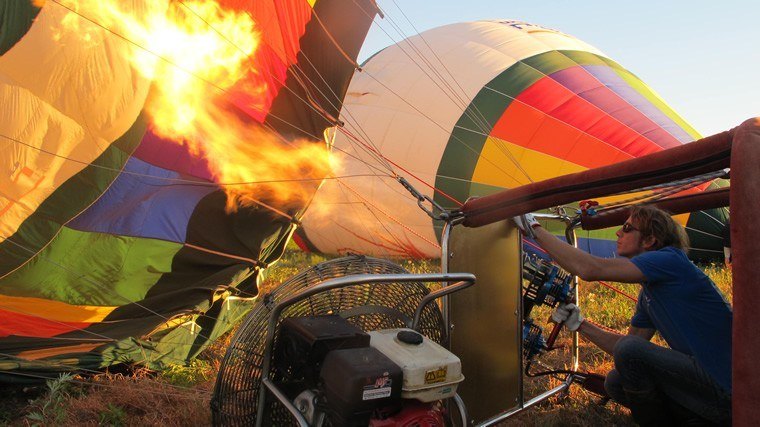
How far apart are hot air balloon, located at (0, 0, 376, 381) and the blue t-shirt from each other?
7.95 feet

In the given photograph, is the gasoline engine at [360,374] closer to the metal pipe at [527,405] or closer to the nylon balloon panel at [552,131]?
the metal pipe at [527,405]

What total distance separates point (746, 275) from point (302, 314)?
125cm

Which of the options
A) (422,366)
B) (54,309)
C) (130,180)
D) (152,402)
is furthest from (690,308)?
(54,309)

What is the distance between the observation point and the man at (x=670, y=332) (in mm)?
2328

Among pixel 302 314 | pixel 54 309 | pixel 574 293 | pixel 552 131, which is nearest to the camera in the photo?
pixel 302 314

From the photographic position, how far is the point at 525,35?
299 inches

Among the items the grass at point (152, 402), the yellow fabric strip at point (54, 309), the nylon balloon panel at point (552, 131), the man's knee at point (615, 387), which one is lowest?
the grass at point (152, 402)

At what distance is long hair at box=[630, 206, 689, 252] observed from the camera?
2580mm

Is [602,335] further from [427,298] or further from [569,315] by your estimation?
[427,298]

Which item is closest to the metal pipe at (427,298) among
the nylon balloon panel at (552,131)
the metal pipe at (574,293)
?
the metal pipe at (574,293)

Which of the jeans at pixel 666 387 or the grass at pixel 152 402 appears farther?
the grass at pixel 152 402

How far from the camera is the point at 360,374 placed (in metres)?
1.54

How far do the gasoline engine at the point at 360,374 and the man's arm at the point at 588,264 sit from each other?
0.83 m

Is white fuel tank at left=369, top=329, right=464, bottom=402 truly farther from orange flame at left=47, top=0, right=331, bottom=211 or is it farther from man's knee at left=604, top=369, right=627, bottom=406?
orange flame at left=47, top=0, right=331, bottom=211
